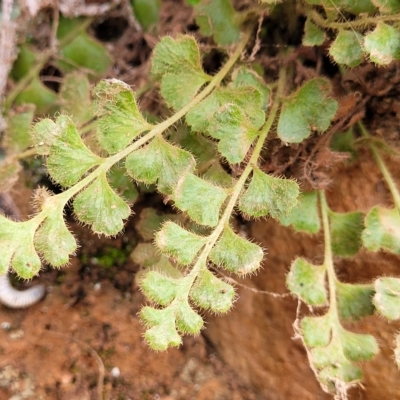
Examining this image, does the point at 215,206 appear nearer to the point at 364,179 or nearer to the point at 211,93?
the point at 211,93

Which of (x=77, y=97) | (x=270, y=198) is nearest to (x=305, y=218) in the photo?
(x=270, y=198)

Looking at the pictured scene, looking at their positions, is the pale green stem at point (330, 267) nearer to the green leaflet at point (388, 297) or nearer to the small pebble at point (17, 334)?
the green leaflet at point (388, 297)

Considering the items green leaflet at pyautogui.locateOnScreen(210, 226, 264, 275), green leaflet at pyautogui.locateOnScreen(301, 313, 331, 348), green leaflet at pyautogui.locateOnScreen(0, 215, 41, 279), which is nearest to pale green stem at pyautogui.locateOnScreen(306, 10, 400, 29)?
green leaflet at pyautogui.locateOnScreen(210, 226, 264, 275)

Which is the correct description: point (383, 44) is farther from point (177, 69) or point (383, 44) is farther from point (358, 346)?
point (358, 346)

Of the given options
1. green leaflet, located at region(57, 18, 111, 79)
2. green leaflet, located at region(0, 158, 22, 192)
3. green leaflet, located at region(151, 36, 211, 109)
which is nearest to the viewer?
green leaflet, located at region(151, 36, 211, 109)

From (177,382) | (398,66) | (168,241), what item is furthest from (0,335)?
(398,66)

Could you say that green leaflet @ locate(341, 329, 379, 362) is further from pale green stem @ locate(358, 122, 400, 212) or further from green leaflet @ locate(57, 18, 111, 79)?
green leaflet @ locate(57, 18, 111, 79)
